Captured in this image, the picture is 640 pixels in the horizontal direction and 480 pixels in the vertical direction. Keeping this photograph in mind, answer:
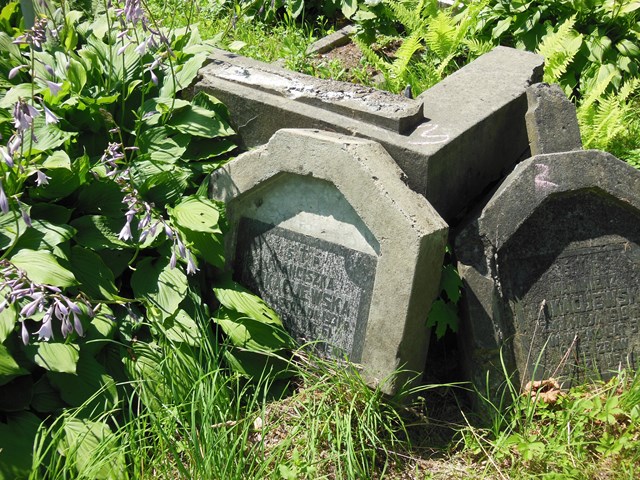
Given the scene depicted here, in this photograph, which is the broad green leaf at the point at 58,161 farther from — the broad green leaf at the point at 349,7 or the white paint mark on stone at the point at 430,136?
the broad green leaf at the point at 349,7

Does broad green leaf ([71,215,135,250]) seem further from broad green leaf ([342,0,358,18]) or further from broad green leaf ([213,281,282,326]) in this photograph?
broad green leaf ([342,0,358,18])

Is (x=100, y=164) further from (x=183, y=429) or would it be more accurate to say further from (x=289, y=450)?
(x=289, y=450)

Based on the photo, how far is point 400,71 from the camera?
5.34 m

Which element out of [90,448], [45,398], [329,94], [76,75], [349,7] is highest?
[349,7]

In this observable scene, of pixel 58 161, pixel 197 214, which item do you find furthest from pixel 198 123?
pixel 58 161

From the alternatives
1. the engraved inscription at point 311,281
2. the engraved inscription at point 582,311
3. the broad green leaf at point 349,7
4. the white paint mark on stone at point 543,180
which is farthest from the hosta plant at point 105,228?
the broad green leaf at point 349,7

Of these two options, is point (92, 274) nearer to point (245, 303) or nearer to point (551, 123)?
point (245, 303)

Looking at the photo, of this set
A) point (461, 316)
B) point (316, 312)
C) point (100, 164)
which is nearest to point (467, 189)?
point (461, 316)

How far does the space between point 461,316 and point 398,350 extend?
1.29 ft

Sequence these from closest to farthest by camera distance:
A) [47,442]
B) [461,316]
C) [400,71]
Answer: [47,442]
[461,316]
[400,71]

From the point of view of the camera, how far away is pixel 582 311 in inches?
147

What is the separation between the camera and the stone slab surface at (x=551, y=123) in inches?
151

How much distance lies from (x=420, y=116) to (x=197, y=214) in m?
1.14

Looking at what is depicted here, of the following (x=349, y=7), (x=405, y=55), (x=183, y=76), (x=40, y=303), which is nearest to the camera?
(x=40, y=303)
